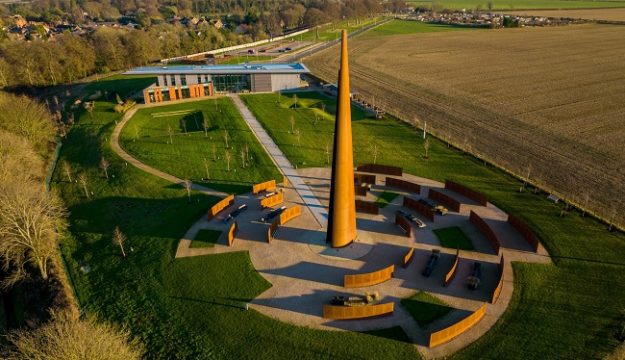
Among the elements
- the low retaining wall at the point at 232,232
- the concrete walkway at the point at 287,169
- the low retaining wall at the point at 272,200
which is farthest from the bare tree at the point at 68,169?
the low retaining wall at the point at 272,200

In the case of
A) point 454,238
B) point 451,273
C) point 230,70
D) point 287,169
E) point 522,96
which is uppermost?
point 230,70

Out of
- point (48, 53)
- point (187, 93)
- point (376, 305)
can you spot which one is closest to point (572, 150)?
point (376, 305)

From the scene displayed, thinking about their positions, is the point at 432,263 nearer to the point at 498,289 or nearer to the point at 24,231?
the point at 498,289

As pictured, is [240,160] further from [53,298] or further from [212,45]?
[212,45]

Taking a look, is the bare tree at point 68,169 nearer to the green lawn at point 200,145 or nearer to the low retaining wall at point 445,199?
the green lawn at point 200,145

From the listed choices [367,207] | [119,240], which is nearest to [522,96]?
[367,207]

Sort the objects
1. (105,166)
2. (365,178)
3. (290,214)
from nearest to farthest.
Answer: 1. (290,214)
2. (365,178)
3. (105,166)
